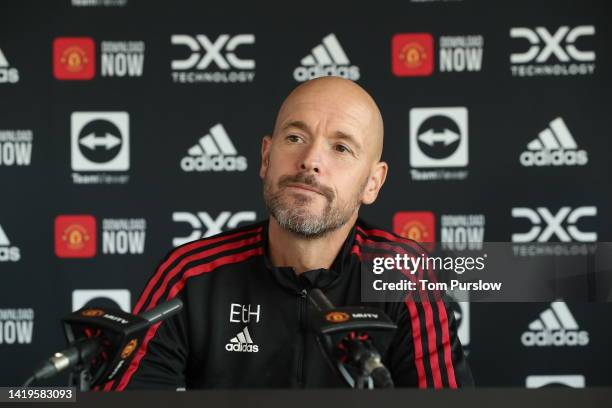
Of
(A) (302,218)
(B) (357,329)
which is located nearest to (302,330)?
(A) (302,218)

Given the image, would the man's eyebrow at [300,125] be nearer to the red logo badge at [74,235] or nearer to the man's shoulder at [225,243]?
the man's shoulder at [225,243]

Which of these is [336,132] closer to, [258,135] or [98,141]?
[258,135]

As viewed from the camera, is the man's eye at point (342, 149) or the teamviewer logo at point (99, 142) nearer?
the man's eye at point (342, 149)

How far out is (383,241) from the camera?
5.31ft

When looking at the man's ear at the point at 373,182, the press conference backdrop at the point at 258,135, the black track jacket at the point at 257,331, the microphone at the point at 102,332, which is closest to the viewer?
the microphone at the point at 102,332

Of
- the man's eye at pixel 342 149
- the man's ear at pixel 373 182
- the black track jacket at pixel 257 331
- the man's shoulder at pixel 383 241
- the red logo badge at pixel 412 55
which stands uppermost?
the red logo badge at pixel 412 55

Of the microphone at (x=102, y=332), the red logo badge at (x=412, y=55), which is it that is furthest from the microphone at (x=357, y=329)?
the red logo badge at (x=412, y=55)

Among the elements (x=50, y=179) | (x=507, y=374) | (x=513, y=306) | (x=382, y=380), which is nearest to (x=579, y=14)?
(x=513, y=306)

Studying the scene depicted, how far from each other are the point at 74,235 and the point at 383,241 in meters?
1.49

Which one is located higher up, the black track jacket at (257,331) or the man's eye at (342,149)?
the man's eye at (342,149)

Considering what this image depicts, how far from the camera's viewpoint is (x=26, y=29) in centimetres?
270

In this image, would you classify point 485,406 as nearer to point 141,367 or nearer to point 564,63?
point 141,367

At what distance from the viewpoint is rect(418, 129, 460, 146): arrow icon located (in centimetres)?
270

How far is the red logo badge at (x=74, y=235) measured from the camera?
269 cm
